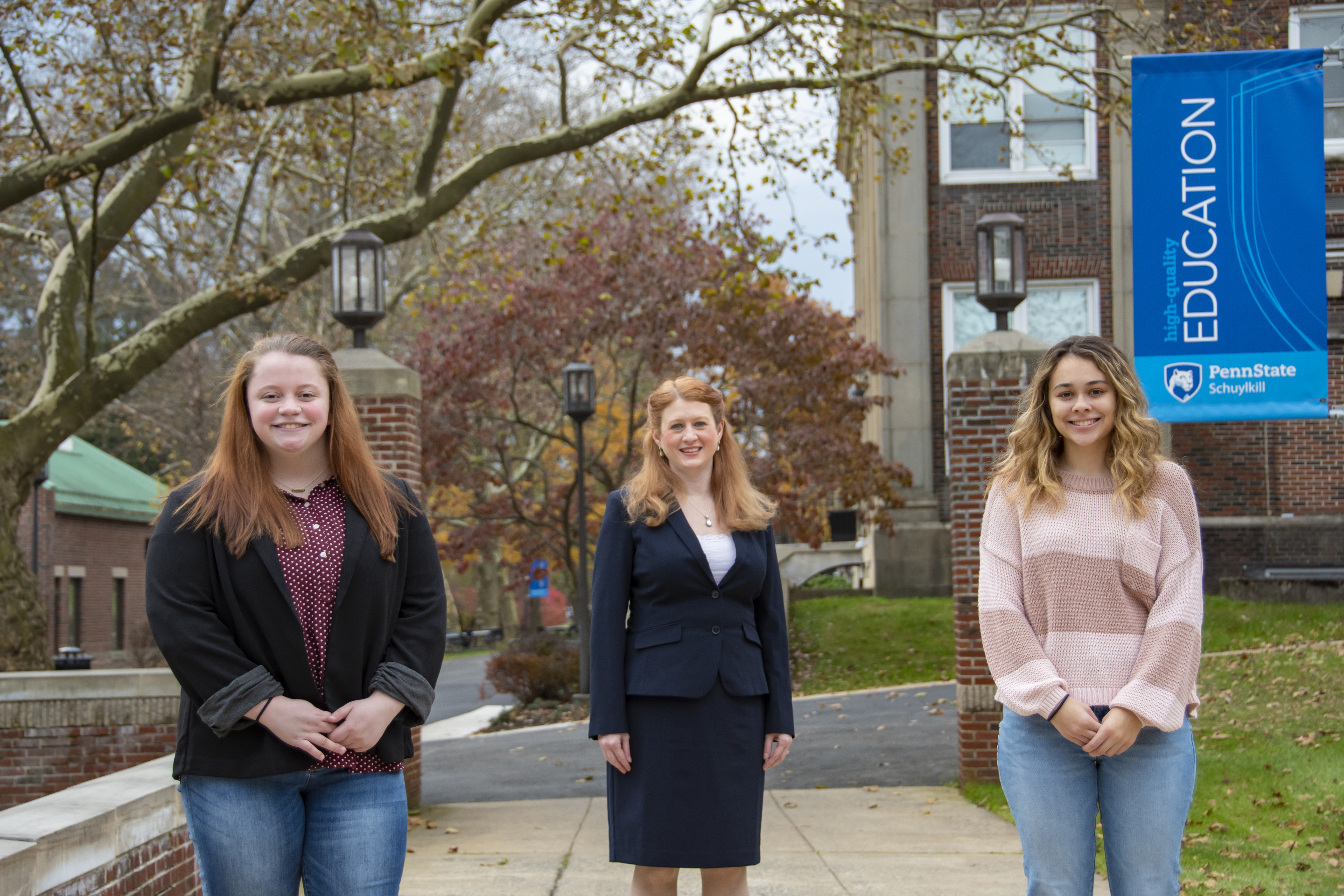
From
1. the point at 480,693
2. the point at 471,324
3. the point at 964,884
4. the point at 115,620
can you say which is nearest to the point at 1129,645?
the point at 964,884

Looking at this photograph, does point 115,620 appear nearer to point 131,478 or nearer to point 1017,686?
point 131,478

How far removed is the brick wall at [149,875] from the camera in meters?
4.27

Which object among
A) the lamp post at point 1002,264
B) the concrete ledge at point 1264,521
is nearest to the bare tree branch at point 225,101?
the lamp post at point 1002,264

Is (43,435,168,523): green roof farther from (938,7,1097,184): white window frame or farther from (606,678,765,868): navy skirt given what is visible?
(606,678,765,868): navy skirt

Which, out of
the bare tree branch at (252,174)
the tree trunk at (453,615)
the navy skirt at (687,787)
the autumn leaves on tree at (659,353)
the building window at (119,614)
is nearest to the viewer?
the navy skirt at (687,787)

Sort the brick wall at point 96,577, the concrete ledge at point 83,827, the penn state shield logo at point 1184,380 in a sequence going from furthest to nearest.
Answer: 1. the brick wall at point 96,577
2. the penn state shield logo at point 1184,380
3. the concrete ledge at point 83,827

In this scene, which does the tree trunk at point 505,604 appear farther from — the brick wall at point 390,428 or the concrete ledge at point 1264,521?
the brick wall at point 390,428

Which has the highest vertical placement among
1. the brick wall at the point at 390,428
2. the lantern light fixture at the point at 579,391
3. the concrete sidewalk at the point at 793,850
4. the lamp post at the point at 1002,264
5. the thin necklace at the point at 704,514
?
the lamp post at the point at 1002,264

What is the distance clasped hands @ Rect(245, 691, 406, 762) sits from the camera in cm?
290

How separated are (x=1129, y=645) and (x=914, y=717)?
1012 centimetres

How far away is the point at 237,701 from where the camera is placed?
2.88 meters

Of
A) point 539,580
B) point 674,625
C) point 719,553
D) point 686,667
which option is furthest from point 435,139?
point 539,580

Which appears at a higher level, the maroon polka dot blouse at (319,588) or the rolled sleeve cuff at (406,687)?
the maroon polka dot blouse at (319,588)

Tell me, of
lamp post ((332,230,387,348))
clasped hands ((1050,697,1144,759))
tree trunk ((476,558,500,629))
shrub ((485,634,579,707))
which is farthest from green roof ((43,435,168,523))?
clasped hands ((1050,697,1144,759))
